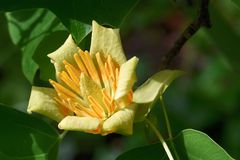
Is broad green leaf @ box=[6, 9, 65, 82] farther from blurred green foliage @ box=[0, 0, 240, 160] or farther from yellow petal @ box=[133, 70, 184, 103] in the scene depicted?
blurred green foliage @ box=[0, 0, 240, 160]

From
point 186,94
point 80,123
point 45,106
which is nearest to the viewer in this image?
point 80,123

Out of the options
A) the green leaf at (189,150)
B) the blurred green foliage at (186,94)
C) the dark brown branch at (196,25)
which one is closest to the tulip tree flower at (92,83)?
the green leaf at (189,150)

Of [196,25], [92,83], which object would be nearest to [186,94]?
[196,25]

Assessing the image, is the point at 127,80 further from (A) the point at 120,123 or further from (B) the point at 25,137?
(B) the point at 25,137

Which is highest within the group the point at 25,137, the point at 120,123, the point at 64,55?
the point at 64,55

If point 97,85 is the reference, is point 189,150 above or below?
below

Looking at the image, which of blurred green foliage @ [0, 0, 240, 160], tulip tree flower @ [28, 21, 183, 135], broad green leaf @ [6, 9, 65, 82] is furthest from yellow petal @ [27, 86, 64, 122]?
blurred green foliage @ [0, 0, 240, 160]
